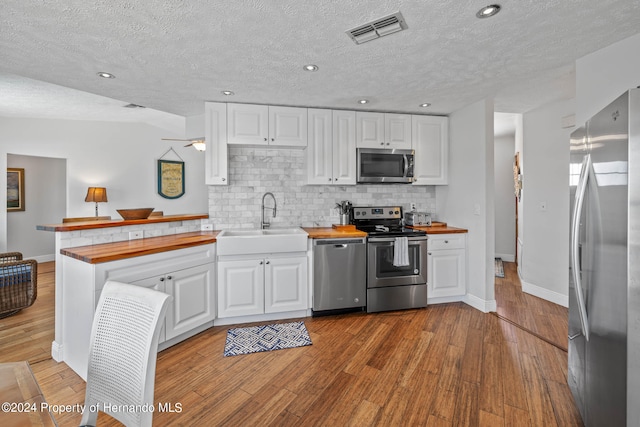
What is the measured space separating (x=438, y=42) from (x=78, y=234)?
3.07 meters

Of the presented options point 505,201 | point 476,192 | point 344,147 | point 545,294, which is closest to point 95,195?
point 344,147

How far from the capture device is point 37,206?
5.47 meters

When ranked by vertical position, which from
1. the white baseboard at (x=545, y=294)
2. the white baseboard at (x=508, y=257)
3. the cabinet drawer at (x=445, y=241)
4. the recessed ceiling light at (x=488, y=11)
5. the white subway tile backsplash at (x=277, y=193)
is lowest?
the white baseboard at (x=545, y=294)

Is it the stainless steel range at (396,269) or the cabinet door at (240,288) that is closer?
the cabinet door at (240,288)

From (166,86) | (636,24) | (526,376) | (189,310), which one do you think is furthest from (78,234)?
(636,24)

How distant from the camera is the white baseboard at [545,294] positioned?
3.27 meters

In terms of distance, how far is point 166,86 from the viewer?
270cm

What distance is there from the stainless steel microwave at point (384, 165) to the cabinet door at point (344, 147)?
95 mm

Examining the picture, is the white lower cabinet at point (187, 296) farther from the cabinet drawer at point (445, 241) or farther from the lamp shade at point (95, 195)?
the lamp shade at point (95, 195)

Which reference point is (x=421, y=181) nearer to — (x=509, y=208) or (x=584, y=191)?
(x=584, y=191)

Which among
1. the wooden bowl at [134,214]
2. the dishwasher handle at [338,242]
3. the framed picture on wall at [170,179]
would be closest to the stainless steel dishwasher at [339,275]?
the dishwasher handle at [338,242]

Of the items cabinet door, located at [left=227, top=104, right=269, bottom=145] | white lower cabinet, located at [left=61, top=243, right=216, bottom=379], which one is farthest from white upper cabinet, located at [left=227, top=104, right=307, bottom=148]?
white lower cabinet, located at [left=61, top=243, right=216, bottom=379]

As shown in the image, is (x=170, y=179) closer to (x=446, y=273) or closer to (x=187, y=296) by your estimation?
(x=187, y=296)

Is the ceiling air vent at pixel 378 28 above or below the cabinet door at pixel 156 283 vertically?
above
